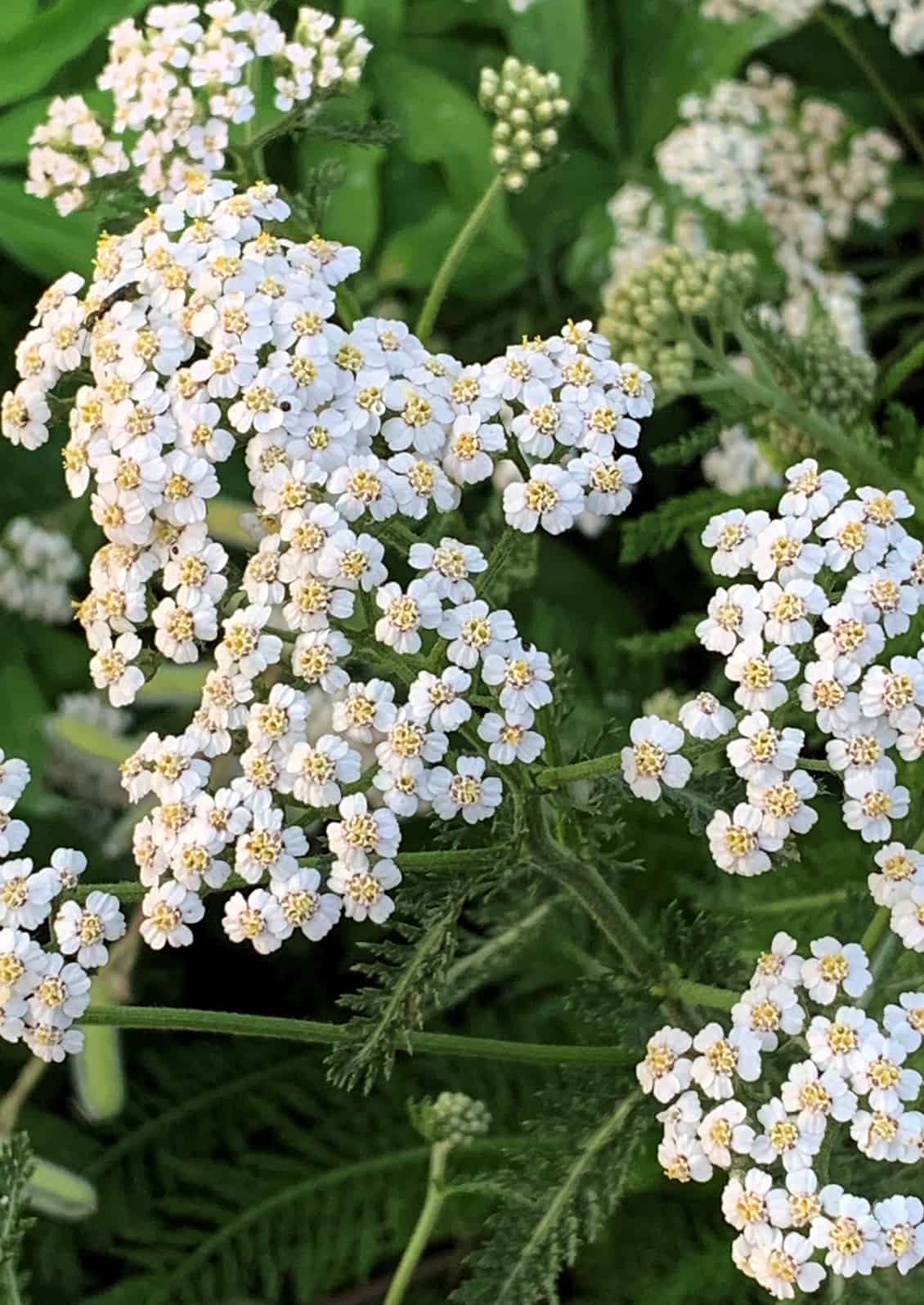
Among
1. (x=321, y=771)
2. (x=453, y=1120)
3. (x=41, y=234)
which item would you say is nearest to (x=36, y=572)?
(x=41, y=234)

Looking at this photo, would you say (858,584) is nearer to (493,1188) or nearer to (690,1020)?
(690,1020)

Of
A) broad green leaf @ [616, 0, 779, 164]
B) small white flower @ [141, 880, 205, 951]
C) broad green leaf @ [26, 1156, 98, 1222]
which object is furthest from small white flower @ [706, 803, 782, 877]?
broad green leaf @ [616, 0, 779, 164]

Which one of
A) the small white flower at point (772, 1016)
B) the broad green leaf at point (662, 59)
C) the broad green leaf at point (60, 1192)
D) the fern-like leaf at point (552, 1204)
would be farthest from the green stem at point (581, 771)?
the broad green leaf at point (662, 59)

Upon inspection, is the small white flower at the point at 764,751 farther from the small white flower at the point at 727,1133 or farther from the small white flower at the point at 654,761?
the small white flower at the point at 727,1133

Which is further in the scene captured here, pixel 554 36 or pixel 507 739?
pixel 554 36

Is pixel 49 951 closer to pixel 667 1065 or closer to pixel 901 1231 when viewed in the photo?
pixel 667 1065

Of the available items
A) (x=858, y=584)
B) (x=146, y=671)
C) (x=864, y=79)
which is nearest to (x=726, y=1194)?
(x=858, y=584)

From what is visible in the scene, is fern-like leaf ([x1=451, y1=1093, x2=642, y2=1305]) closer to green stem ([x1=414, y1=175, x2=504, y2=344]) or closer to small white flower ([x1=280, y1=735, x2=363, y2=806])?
small white flower ([x1=280, y1=735, x2=363, y2=806])
